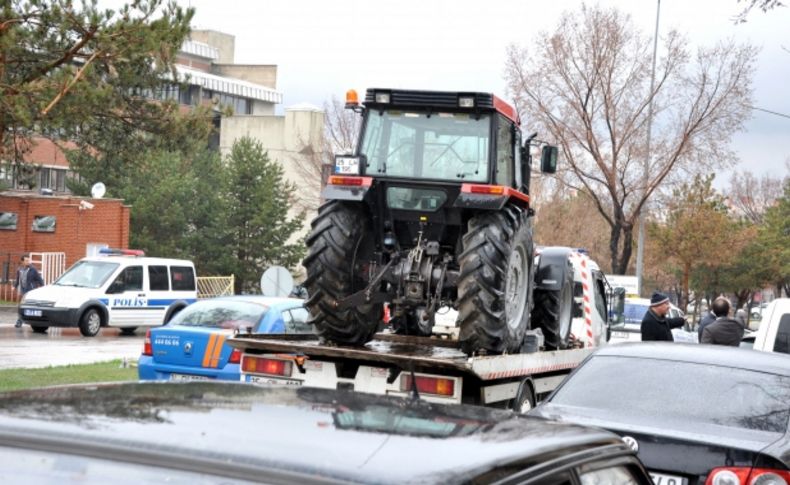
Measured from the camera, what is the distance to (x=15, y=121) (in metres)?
18.0

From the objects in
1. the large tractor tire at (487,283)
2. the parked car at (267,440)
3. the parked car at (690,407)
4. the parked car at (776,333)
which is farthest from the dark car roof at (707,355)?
the parked car at (267,440)

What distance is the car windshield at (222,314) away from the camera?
48.7ft

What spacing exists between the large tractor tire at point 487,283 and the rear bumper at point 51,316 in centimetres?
2015

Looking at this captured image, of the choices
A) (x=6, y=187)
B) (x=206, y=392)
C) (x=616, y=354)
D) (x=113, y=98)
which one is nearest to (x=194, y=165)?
(x=6, y=187)

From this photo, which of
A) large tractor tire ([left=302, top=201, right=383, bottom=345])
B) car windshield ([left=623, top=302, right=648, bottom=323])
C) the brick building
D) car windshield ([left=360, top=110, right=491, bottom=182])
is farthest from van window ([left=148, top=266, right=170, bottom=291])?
large tractor tire ([left=302, top=201, right=383, bottom=345])

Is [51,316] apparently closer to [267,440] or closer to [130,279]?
[130,279]

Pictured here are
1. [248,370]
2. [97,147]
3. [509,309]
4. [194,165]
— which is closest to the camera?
[248,370]

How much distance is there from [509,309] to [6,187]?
4685cm

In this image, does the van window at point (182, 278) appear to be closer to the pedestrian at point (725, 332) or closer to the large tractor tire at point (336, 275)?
the pedestrian at point (725, 332)

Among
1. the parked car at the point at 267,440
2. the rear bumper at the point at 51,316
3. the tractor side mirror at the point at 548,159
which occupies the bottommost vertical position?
the rear bumper at the point at 51,316

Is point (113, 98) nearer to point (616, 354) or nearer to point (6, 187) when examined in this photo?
point (616, 354)

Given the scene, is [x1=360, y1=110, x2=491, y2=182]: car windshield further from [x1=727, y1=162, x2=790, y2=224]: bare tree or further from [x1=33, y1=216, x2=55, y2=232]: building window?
[x1=727, y1=162, x2=790, y2=224]: bare tree

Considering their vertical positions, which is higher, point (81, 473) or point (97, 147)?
point (97, 147)

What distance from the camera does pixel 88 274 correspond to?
105ft
